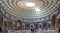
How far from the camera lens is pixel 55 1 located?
1540 cm

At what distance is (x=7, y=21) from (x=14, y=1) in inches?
93.7

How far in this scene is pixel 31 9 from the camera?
54.2 ft

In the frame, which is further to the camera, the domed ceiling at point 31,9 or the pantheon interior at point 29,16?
the domed ceiling at point 31,9

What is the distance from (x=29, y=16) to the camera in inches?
651

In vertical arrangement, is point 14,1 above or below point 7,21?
above

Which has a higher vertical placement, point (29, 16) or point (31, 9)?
point (31, 9)

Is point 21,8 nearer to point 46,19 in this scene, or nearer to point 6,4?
point 6,4

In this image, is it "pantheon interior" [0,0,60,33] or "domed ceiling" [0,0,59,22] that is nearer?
"pantheon interior" [0,0,60,33]

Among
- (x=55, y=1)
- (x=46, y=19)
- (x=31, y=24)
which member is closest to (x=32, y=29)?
(x=31, y=24)

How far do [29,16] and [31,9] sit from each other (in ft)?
2.78

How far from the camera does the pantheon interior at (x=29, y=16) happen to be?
601 inches

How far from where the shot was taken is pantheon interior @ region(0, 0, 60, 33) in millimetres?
15258

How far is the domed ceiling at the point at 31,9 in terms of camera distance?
51.2ft

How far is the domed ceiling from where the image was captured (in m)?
15.6
